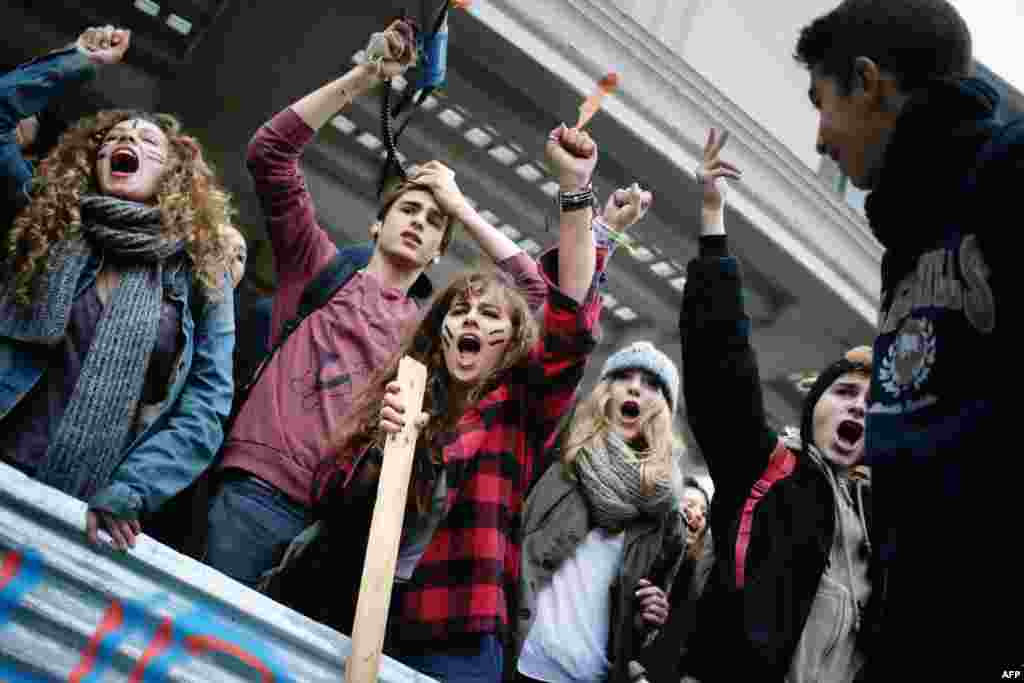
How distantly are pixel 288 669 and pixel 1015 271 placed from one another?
1776 mm

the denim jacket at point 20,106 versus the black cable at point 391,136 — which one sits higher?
the black cable at point 391,136

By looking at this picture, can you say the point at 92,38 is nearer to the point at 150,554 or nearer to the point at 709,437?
the point at 150,554

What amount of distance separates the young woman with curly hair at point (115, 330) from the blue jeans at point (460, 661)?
0.69 m

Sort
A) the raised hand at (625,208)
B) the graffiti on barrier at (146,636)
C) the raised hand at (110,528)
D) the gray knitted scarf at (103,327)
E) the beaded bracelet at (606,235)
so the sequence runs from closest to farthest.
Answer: the graffiti on barrier at (146,636)
the raised hand at (110,528)
the gray knitted scarf at (103,327)
the beaded bracelet at (606,235)
the raised hand at (625,208)

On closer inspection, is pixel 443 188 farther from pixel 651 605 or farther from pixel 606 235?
pixel 651 605

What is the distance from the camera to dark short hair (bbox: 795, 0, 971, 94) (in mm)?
1936

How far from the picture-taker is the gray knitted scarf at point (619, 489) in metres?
3.67

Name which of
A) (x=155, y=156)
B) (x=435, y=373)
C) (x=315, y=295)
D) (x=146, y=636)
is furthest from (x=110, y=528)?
(x=155, y=156)

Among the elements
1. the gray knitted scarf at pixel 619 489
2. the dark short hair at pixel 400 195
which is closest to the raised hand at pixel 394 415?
the gray knitted scarf at pixel 619 489

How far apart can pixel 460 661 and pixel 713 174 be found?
4.24 feet

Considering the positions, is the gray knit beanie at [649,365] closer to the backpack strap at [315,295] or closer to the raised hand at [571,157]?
the backpack strap at [315,295]

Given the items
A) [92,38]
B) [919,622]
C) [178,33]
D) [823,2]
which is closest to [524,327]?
[92,38]

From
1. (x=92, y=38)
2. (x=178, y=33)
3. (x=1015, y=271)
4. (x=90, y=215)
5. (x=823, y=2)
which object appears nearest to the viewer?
(x=1015, y=271)

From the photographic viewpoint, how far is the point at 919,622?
1604 mm
